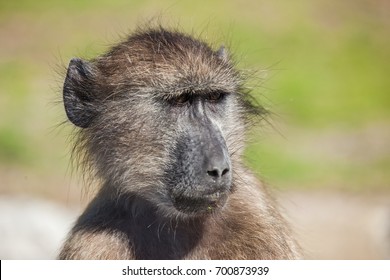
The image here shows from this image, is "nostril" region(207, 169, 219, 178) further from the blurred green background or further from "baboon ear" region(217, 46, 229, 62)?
the blurred green background

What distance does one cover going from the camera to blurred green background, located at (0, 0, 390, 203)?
15320mm

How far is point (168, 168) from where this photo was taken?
19.2 feet

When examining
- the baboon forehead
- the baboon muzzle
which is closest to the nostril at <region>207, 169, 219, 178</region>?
the baboon muzzle

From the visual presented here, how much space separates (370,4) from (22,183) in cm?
858

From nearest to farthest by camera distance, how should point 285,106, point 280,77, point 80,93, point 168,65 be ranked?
point 168,65, point 80,93, point 285,106, point 280,77

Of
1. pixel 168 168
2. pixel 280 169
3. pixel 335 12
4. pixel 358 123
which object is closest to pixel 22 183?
pixel 280 169

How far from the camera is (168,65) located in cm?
600

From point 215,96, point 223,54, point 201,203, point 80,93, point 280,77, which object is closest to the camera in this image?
point 201,203

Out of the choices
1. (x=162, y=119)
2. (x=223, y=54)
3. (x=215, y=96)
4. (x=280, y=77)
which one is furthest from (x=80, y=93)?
(x=280, y=77)

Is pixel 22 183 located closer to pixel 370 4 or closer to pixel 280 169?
pixel 280 169

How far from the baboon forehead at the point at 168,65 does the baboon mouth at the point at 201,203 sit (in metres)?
0.73

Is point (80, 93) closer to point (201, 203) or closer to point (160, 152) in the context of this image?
point (160, 152)

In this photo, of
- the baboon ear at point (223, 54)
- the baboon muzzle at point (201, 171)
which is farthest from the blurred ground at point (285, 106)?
the baboon muzzle at point (201, 171)

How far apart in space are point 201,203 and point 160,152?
502 mm
